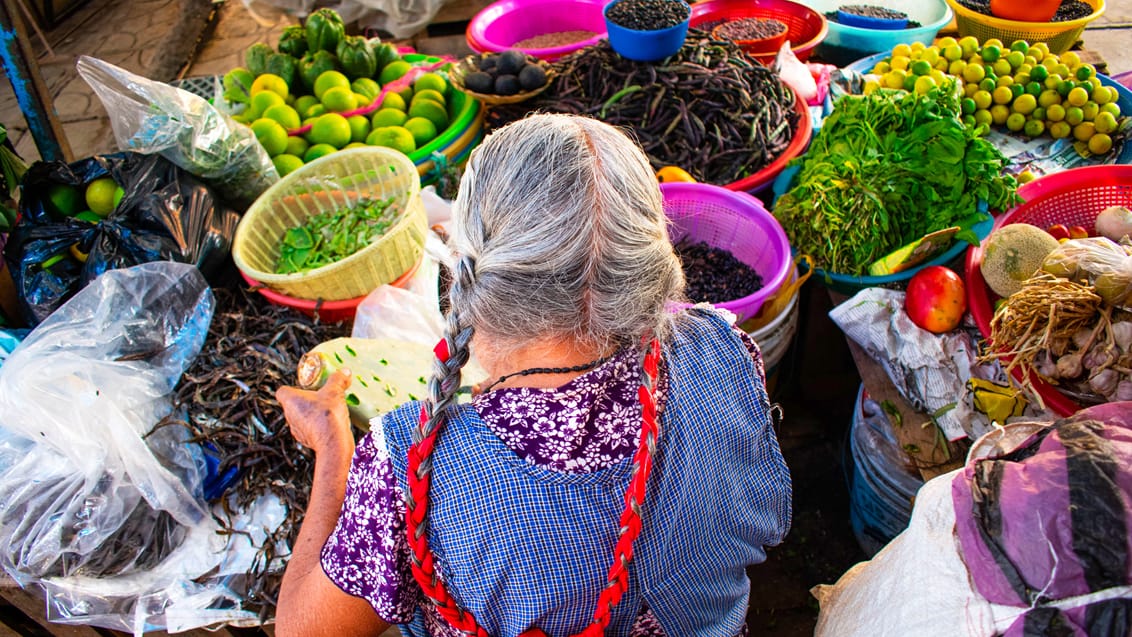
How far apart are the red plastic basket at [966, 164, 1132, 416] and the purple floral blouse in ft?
5.29

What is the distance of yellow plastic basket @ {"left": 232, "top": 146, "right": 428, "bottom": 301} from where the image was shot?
8.40 feet

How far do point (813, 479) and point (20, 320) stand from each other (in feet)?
10.7

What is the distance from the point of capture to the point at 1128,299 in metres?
1.81

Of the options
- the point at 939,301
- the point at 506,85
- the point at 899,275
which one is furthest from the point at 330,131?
the point at 939,301

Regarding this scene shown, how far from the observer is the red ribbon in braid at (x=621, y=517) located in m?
1.18

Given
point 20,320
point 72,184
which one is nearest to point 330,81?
point 72,184

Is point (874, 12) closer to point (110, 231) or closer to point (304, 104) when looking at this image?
point (304, 104)

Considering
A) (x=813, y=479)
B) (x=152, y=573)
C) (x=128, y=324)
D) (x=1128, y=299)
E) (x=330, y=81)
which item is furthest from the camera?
(x=330, y=81)

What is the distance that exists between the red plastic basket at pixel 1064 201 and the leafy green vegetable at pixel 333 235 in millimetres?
2203

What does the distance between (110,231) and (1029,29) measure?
4486mm

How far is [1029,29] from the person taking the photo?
3656 millimetres

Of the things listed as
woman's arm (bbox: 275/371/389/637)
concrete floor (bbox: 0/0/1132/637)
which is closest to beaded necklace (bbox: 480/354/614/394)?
woman's arm (bbox: 275/371/389/637)

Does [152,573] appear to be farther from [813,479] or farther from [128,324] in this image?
[813,479]

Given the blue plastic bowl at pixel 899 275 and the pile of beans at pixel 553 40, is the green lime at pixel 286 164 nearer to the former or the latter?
the pile of beans at pixel 553 40
